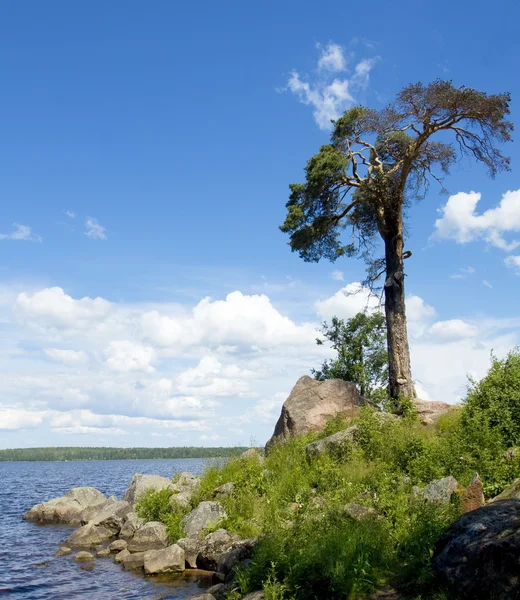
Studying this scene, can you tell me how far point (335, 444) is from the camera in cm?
1714

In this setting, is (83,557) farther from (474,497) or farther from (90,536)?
(474,497)

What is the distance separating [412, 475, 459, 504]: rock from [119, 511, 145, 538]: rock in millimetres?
10741

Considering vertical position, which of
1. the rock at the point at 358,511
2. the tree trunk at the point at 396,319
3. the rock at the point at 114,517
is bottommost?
the rock at the point at 114,517

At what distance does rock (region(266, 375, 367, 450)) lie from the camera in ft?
72.3

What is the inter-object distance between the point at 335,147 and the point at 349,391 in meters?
11.3

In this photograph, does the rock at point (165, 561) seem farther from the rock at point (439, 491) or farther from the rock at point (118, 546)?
the rock at point (439, 491)

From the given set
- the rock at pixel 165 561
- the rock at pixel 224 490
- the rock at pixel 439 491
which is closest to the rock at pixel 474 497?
the rock at pixel 439 491

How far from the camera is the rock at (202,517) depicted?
15.8 meters

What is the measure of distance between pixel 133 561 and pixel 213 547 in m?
3.00

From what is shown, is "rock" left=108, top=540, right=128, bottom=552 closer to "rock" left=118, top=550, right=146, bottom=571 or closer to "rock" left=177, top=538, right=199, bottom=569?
"rock" left=118, top=550, right=146, bottom=571

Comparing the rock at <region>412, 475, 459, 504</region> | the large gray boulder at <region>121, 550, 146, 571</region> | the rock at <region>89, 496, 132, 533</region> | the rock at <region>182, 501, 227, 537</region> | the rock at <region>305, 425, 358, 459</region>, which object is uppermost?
the rock at <region>305, 425, 358, 459</region>

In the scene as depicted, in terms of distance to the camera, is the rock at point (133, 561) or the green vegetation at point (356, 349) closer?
the rock at point (133, 561)

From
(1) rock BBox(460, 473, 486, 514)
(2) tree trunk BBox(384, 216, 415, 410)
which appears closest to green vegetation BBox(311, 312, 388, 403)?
(2) tree trunk BBox(384, 216, 415, 410)

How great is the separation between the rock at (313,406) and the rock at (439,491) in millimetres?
9829
